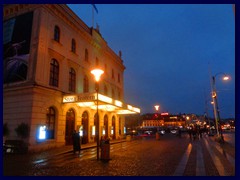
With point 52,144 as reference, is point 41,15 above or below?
above

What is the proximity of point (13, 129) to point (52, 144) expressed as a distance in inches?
131

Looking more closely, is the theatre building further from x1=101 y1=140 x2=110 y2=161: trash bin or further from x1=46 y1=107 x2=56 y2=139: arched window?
x1=101 y1=140 x2=110 y2=161: trash bin

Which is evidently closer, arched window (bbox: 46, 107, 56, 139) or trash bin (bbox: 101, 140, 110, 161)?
trash bin (bbox: 101, 140, 110, 161)

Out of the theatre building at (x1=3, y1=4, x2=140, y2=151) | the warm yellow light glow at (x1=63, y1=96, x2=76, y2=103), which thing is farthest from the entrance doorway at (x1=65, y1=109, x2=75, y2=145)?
the warm yellow light glow at (x1=63, y1=96, x2=76, y2=103)

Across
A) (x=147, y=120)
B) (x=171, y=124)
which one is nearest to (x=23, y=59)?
(x=147, y=120)

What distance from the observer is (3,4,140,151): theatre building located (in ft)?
57.6

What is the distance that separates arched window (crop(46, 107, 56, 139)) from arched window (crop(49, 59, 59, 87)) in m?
2.39

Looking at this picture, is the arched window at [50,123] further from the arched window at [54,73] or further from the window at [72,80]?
the window at [72,80]

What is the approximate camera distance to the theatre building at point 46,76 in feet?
57.6

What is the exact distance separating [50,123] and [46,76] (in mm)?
4093

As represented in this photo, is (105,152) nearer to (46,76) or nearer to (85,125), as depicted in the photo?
(46,76)

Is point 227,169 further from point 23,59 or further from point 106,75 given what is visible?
point 106,75
